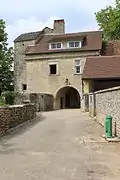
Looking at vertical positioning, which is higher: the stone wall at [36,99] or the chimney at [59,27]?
the chimney at [59,27]

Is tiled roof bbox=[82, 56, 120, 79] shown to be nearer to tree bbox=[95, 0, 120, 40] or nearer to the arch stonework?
the arch stonework

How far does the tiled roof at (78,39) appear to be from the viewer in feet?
157

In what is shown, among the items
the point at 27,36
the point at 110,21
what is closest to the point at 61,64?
the point at 110,21

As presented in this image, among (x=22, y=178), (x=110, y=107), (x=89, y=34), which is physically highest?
(x=89, y=34)

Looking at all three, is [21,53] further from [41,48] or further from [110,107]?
[110,107]

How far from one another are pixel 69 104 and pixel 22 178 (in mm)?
44275

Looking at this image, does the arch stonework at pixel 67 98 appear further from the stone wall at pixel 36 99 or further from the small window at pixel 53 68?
the stone wall at pixel 36 99

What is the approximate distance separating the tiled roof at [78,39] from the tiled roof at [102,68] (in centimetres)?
1007

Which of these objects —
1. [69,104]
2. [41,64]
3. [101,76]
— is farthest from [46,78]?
[101,76]

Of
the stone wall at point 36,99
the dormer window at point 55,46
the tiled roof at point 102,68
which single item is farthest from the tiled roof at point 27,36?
the tiled roof at point 102,68

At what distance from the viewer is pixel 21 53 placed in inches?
2245

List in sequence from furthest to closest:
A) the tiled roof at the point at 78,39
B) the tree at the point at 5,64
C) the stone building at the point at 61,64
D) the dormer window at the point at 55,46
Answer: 1. the tree at the point at 5,64
2. the dormer window at the point at 55,46
3. the tiled roof at the point at 78,39
4. the stone building at the point at 61,64

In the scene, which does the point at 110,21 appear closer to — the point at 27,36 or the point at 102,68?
the point at 27,36

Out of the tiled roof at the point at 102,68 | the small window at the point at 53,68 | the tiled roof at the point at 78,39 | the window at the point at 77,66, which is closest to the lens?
the tiled roof at the point at 102,68
